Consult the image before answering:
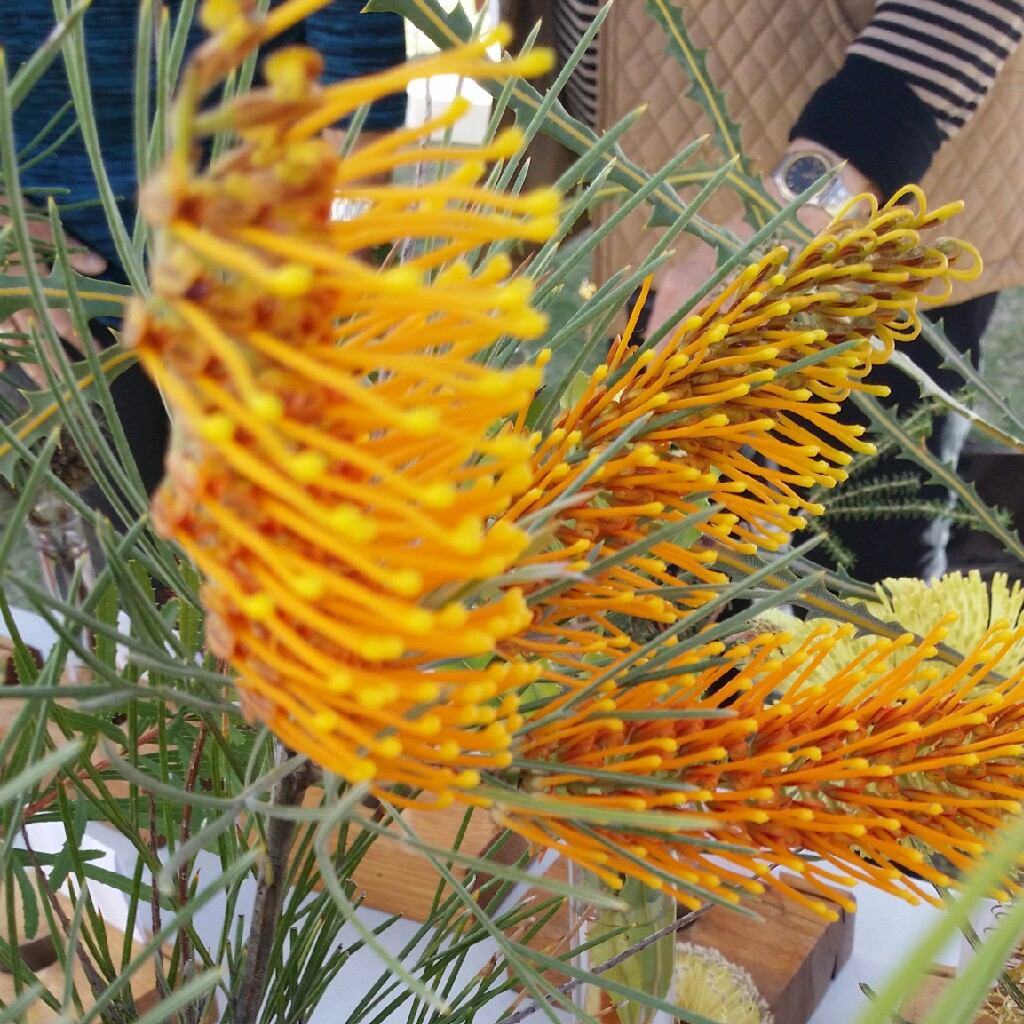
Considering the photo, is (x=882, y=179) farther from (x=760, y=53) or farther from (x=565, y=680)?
(x=565, y=680)

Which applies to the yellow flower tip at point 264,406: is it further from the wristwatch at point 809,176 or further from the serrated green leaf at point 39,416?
the wristwatch at point 809,176

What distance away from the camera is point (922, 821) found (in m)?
0.10

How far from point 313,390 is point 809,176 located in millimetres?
530

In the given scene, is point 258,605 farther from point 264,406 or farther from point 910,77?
point 910,77

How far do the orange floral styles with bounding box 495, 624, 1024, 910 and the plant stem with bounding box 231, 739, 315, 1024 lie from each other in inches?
1.0

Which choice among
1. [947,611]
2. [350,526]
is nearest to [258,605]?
[350,526]

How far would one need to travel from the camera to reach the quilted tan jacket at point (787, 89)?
550 mm

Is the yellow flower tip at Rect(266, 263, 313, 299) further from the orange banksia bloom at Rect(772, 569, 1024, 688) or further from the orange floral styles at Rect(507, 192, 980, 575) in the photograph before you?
the orange banksia bloom at Rect(772, 569, 1024, 688)

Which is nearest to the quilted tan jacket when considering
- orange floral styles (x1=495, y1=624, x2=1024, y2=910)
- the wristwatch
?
the wristwatch

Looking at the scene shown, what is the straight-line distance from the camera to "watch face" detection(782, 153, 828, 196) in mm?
505

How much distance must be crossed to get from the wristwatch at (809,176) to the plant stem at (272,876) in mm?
474

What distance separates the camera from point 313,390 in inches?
2.3

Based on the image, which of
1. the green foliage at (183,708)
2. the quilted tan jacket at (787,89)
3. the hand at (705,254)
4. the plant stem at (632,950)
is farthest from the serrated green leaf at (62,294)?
the quilted tan jacket at (787,89)

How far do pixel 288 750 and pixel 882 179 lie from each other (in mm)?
482
